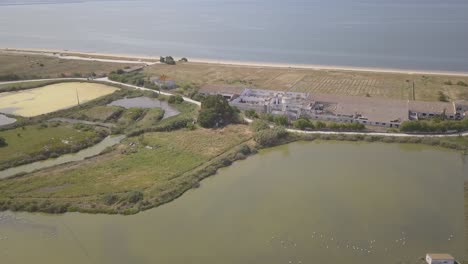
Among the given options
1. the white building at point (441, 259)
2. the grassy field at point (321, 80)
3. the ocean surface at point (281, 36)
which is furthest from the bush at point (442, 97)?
the white building at point (441, 259)

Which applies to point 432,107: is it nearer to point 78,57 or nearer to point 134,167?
point 134,167

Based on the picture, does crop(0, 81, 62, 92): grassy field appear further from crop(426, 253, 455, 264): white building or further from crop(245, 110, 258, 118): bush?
crop(426, 253, 455, 264): white building

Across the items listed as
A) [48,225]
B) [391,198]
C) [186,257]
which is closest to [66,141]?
[48,225]

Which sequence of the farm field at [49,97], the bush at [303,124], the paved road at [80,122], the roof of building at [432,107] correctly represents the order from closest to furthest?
the bush at [303,124], the roof of building at [432,107], the paved road at [80,122], the farm field at [49,97]

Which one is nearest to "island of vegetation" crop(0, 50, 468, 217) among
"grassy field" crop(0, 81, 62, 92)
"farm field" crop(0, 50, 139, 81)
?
"grassy field" crop(0, 81, 62, 92)

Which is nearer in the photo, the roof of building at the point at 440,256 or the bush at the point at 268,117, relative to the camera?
the roof of building at the point at 440,256

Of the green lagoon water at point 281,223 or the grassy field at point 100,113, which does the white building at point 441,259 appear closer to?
the green lagoon water at point 281,223

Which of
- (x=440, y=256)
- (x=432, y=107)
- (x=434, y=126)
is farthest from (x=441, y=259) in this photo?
(x=432, y=107)
